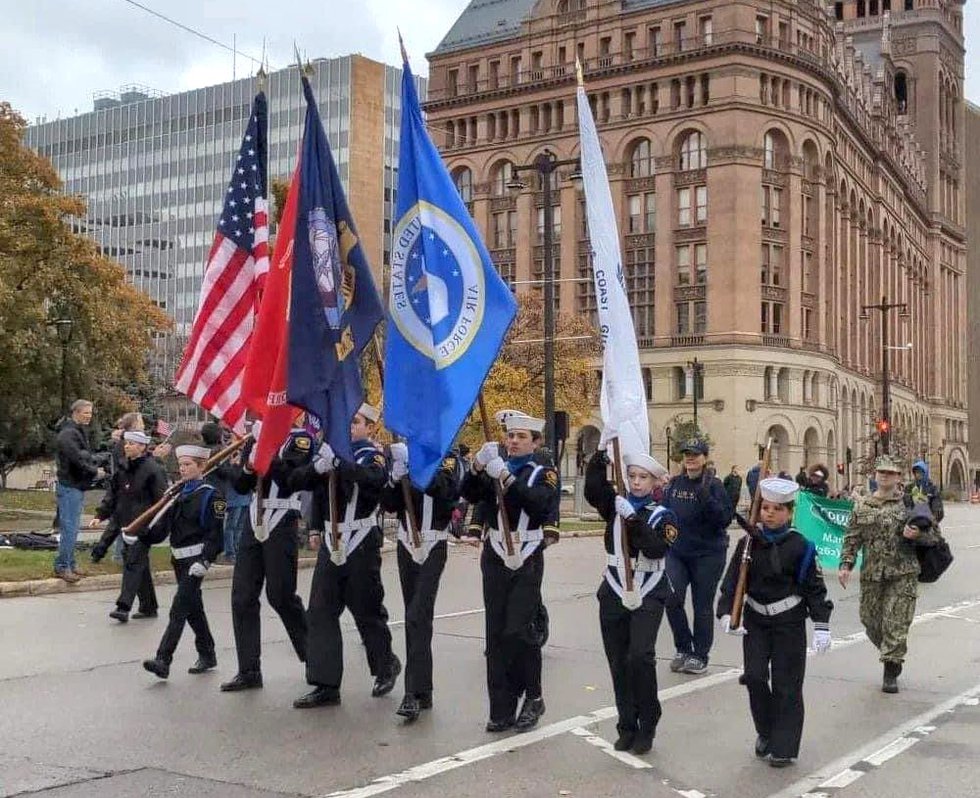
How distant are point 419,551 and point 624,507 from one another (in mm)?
1550

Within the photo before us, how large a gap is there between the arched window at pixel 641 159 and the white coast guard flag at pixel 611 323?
68050mm

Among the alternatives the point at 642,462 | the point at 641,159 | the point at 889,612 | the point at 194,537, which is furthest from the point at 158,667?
the point at 641,159

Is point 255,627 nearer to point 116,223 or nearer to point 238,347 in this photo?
point 238,347

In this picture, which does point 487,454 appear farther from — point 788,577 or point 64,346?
point 64,346

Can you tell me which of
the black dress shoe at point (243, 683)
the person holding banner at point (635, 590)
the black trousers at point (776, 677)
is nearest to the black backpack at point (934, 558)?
the black trousers at point (776, 677)

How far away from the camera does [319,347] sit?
371 inches

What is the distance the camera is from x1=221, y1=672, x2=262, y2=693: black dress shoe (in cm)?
955

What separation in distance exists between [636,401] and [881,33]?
367 feet

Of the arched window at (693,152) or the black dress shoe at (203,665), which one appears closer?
the black dress shoe at (203,665)

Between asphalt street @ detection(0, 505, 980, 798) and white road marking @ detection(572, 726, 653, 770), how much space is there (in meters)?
0.02

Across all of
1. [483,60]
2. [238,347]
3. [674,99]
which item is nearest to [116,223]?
[483,60]

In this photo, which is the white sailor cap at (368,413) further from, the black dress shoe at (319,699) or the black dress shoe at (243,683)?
the black dress shoe at (243,683)

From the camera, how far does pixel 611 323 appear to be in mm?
8508

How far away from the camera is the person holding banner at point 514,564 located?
8.34 metres
